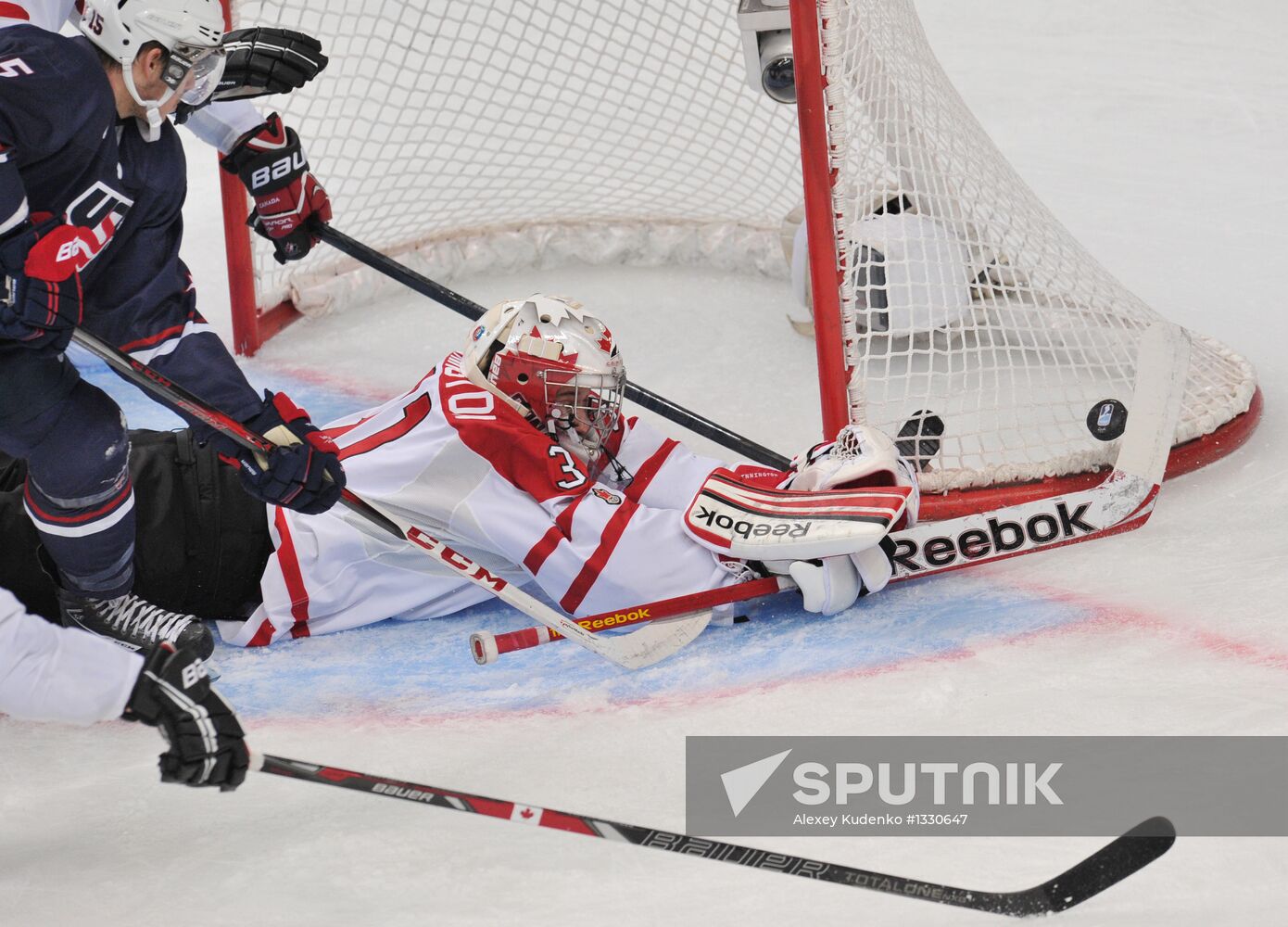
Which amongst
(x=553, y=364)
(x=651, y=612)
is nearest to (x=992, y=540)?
(x=651, y=612)

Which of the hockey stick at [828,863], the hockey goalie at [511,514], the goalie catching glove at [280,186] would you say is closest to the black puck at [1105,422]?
the hockey goalie at [511,514]

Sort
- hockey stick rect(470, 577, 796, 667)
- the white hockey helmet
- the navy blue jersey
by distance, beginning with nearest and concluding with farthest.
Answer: the navy blue jersey, the white hockey helmet, hockey stick rect(470, 577, 796, 667)

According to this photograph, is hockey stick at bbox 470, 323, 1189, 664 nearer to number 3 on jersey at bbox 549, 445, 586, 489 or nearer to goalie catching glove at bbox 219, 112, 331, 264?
number 3 on jersey at bbox 549, 445, 586, 489

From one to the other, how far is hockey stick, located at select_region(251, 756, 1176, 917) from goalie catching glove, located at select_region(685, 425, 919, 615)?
0.77 meters

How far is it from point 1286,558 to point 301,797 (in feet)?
6.19

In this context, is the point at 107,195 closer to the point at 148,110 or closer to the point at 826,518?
the point at 148,110

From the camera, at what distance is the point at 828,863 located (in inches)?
80.0

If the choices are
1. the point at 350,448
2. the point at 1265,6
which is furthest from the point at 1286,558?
the point at 1265,6

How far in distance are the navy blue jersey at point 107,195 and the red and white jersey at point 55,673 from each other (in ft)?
→ 2.32

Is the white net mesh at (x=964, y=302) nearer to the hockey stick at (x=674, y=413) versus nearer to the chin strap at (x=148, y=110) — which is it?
the hockey stick at (x=674, y=413)

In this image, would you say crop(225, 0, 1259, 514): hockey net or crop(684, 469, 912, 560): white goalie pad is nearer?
crop(684, 469, 912, 560): white goalie pad

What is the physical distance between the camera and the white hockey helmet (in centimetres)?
234

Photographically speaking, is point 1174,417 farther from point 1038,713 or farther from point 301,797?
point 301,797

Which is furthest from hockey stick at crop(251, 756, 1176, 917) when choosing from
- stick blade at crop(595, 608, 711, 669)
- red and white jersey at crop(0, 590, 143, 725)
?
stick blade at crop(595, 608, 711, 669)
